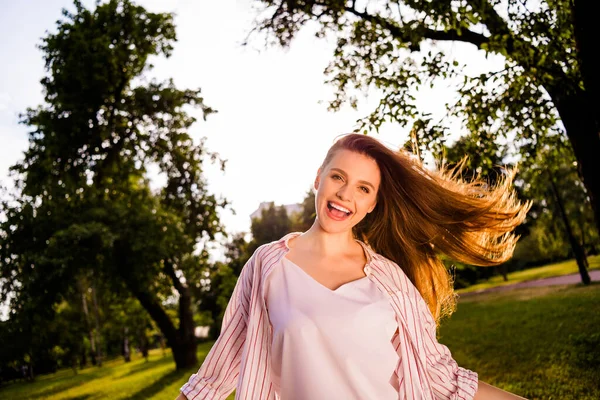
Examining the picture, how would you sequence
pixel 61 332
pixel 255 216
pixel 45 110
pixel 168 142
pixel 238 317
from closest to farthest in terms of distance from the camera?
pixel 238 317, pixel 45 110, pixel 168 142, pixel 61 332, pixel 255 216

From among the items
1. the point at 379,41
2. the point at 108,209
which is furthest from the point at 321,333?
the point at 108,209

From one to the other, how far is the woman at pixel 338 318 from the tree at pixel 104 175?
528 inches

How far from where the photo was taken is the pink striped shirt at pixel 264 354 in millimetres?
2615

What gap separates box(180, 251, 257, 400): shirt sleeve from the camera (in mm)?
2623

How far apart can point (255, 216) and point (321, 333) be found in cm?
4208

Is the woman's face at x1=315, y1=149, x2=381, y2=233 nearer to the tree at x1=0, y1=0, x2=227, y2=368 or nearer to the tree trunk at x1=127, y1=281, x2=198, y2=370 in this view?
the tree at x1=0, y1=0, x2=227, y2=368

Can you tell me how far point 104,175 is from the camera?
55.1 ft

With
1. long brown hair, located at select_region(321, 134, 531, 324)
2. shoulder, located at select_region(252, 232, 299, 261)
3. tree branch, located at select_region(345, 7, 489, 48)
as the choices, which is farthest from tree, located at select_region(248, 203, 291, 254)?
shoulder, located at select_region(252, 232, 299, 261)

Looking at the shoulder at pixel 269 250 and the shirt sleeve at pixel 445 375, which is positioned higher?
the shoulder at pixel 269 250

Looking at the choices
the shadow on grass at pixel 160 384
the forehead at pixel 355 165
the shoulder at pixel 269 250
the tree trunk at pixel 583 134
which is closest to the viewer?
the shoulder at pixel 269 250

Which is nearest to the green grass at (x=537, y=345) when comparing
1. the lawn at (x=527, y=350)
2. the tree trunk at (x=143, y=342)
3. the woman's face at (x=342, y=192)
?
the lawn at (x=527, y=350)

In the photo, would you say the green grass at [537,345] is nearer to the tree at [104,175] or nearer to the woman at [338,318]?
the woman at [338,318]

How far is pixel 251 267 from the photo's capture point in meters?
2.87

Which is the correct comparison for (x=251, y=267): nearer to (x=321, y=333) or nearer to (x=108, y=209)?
(x=321, y=333)
